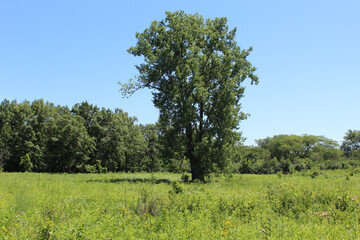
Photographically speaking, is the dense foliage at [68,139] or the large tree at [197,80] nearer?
the large tree at [197,80]

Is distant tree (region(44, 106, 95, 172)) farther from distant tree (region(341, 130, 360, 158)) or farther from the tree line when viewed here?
distant tree (region(341, 130, 360, 158))

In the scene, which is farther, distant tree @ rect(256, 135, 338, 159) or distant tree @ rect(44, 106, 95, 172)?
distant tree @ rect(256, 135, 338, 159)

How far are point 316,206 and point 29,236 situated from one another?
30.2 feet

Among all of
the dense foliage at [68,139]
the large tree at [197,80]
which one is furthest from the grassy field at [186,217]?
the dense foliage at [68,139]

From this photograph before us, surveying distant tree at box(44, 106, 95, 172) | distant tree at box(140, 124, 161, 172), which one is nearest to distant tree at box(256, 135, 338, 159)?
distant tree at box(140, 124, 161, 172)

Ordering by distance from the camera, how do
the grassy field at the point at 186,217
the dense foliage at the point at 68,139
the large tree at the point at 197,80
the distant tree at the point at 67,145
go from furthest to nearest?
the dense foliage at the point at 68,139
the distant tree at the point at 67,145
the large tree at the point at 197,80
the grassy field at the point at 186,217

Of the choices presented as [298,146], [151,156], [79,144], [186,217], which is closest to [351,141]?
[298,146]

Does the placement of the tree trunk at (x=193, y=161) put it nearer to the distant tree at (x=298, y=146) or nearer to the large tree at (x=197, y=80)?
the large tree at (x=197, y=80)

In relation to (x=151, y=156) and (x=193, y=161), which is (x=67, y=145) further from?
(x=193, y=161)

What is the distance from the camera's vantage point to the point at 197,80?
20.4 m

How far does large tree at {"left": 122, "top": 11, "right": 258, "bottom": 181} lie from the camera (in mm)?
20312

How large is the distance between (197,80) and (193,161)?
691 cm

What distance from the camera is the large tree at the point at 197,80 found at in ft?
66.6

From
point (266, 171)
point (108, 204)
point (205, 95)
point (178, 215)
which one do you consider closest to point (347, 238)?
point (178, 215)
